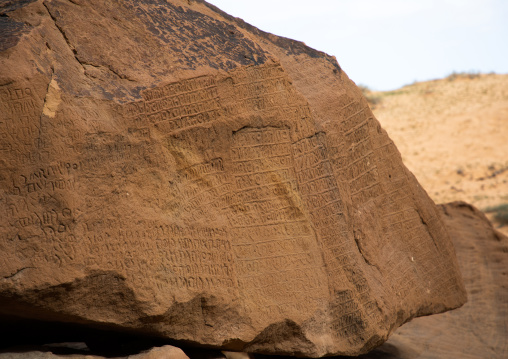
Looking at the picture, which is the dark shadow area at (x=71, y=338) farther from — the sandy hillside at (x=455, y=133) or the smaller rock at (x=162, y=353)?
the sandy hillside at (x=455, y=133)

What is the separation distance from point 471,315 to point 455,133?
10.9m

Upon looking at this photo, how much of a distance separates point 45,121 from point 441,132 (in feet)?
50.2

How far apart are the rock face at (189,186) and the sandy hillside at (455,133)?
7185mm

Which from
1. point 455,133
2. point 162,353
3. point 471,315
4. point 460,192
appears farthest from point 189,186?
point 455,133

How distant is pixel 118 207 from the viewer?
3467 mm

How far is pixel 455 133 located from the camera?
1650 cm

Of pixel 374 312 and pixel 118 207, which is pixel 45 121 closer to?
pixel 118 207

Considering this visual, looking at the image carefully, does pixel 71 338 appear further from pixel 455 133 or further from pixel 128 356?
pixel 455 133

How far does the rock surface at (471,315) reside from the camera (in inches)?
217

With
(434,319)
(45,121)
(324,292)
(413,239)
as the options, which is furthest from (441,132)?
(45,121)

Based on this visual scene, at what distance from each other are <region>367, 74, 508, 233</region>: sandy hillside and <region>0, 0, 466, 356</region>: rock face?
283 inches

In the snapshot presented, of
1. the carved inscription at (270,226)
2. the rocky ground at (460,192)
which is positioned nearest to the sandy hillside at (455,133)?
the rocky ground at (460,192)

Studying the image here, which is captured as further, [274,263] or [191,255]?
[274,263]

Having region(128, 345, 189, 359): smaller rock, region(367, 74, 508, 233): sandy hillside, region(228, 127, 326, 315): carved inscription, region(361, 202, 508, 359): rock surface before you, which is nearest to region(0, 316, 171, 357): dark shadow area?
region(128, 345, 189, 359): smaller rock
